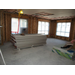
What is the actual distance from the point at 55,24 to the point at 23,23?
442cm

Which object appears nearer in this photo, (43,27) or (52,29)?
(43,27)

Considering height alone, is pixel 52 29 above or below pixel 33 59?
above

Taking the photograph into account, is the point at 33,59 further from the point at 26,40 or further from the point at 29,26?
the point at 29,26

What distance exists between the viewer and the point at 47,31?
1027 centimetres

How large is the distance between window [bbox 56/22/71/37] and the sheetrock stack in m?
4.54

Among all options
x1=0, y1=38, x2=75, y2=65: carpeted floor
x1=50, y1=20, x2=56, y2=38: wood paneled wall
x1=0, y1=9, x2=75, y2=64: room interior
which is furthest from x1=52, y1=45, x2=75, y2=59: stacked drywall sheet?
x1=50, y1=20, x2=56, y2=38: wood paneled wall

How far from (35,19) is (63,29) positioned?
155 inches

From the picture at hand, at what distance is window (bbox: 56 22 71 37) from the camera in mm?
8826

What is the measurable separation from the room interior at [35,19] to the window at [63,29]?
379mm

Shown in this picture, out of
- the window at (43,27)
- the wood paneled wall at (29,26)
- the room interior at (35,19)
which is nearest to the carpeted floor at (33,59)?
the room interior at (35,19)

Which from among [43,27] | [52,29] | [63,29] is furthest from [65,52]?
[52,29]

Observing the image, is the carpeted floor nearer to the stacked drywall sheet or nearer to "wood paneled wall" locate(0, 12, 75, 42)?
the stacked drywall sheet

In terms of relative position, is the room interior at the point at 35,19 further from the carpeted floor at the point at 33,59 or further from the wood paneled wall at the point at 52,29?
the carpeted floor at the point at 33,59

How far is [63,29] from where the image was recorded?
30.8ft
